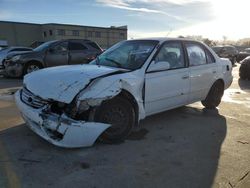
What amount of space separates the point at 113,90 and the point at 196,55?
8.85 ft

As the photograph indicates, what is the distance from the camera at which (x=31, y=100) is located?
4.52m

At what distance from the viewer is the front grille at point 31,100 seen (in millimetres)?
4311

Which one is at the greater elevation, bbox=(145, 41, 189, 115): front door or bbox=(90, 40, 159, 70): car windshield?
bbox=(90, 40, 159, 70): car windshield

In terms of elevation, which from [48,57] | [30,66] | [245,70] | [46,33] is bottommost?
[46,33]

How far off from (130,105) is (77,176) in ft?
5.11

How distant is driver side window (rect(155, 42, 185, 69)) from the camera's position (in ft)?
18.2

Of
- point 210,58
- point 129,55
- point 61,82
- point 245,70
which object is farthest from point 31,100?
point 245,70

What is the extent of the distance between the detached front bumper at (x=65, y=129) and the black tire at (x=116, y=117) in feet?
0.61

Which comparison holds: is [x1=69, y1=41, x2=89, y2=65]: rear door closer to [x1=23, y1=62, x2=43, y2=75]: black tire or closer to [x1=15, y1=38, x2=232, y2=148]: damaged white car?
[x1=23, y1=62, x2=43, y2=75]: black tire

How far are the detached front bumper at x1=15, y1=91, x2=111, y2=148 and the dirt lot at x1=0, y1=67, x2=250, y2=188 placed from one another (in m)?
0.20

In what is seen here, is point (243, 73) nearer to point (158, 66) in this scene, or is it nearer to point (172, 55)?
point (172, 55)

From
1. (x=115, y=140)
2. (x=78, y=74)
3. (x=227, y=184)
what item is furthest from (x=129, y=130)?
(x=227, y=184)

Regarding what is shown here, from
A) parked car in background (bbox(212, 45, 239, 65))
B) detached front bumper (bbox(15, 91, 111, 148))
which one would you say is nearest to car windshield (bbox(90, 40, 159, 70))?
detached front bumper (bbox(15, 91, 111, 148))

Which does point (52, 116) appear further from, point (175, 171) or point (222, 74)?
point (222, 74)
